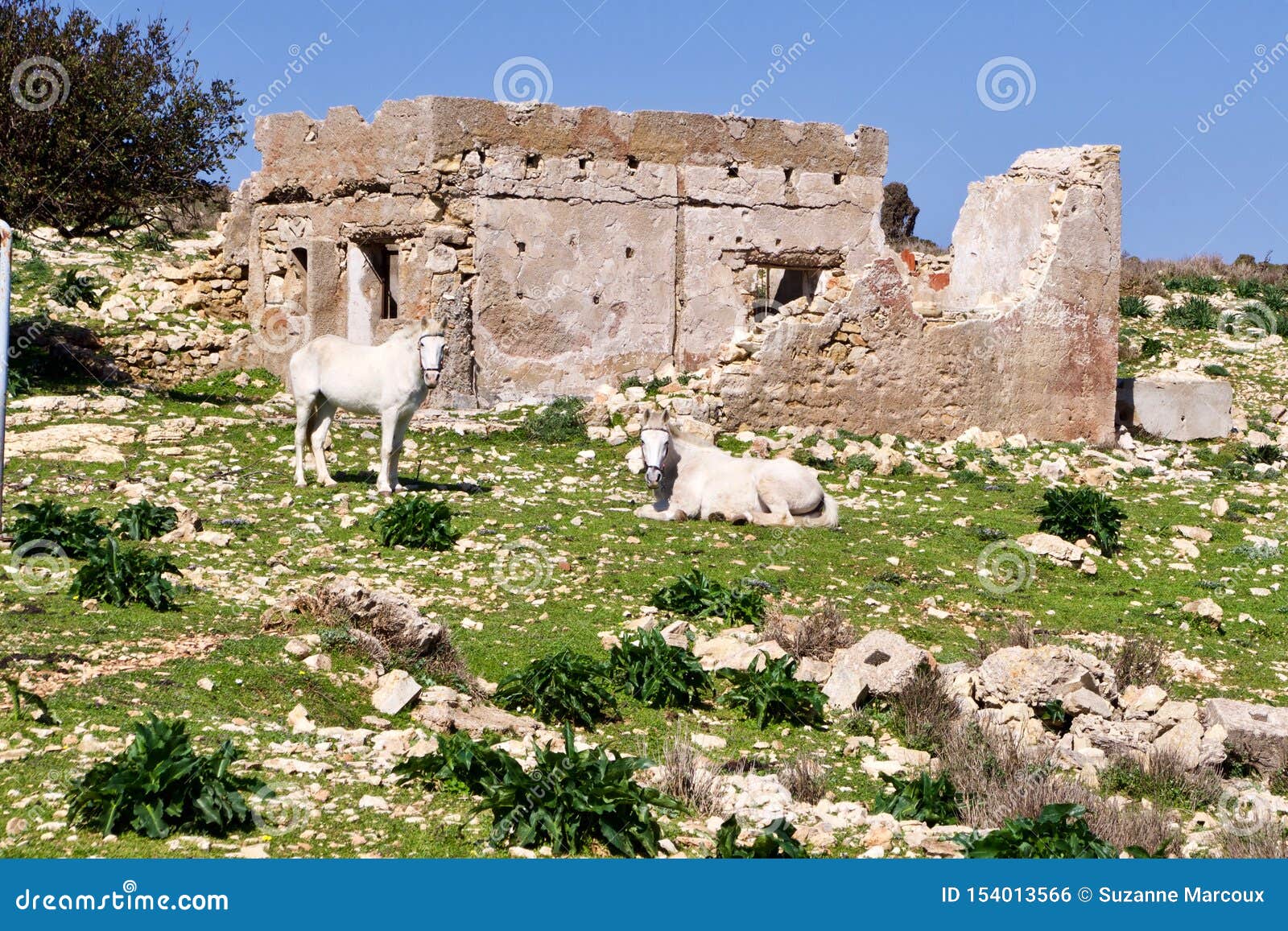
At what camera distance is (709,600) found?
947 centimetres

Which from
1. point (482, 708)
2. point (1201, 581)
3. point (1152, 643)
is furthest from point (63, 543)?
point (1201, 581)

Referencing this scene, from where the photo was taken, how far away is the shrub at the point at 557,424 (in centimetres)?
1588

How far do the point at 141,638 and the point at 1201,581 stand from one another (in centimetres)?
850

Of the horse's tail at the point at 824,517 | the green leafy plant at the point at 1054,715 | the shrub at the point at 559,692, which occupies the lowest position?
the green leafy plant at the point at 1054,715

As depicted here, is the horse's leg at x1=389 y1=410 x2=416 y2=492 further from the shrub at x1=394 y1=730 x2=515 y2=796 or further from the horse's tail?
the shrub at x1=394 y1=730 x2=515 y2=796

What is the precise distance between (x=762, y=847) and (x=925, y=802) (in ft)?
4.69

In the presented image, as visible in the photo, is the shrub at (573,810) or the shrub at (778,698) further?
the shrub at (778,698)

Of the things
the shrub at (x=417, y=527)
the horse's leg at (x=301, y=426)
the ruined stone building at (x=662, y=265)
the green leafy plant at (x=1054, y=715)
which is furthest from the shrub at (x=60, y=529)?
the ruined stone building at (x=662, y=265)

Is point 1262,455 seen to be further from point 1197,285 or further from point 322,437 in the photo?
point 322,437

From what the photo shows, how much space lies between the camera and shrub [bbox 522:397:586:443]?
15.9m

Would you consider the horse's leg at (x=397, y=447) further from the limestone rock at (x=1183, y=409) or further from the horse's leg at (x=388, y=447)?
the limestone rock at (x=1183, y=409)

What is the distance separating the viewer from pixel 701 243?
728 inches

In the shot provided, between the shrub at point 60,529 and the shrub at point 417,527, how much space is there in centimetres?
214

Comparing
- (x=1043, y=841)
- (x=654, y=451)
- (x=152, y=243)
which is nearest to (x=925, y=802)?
(x=1043, y=841)
